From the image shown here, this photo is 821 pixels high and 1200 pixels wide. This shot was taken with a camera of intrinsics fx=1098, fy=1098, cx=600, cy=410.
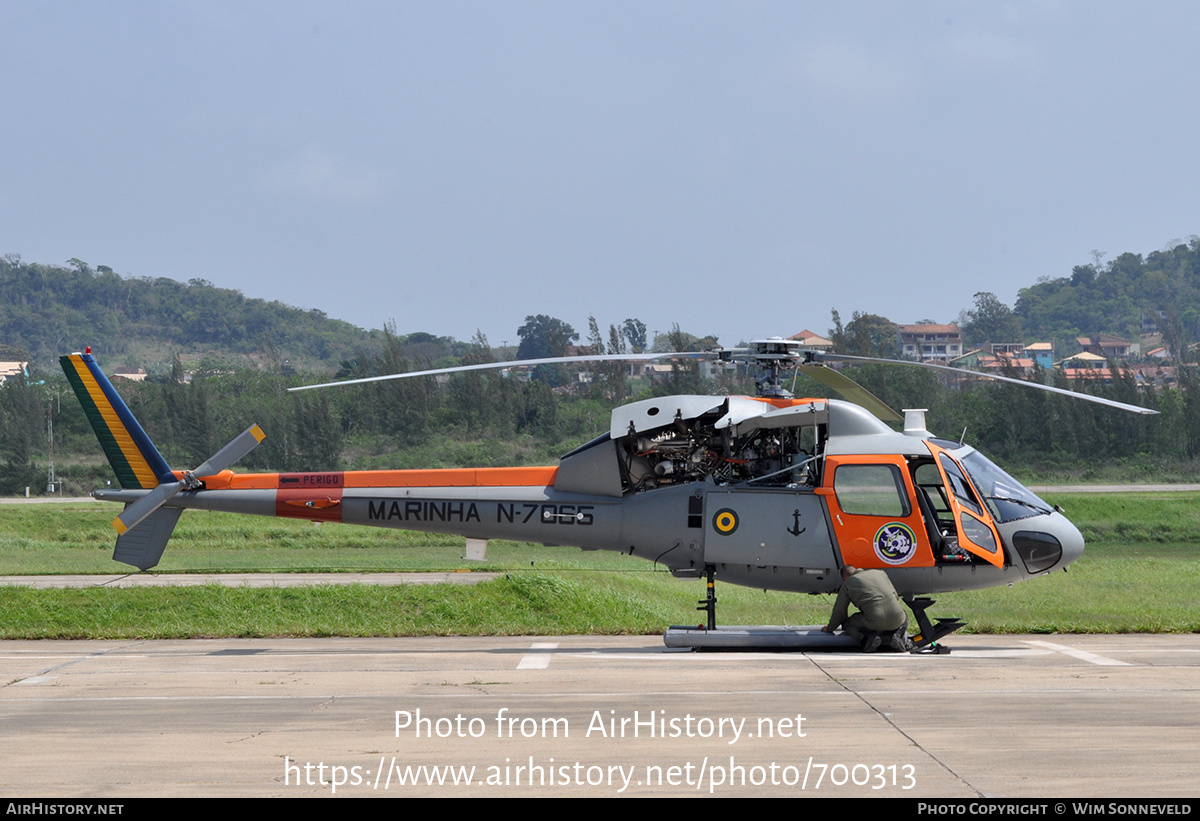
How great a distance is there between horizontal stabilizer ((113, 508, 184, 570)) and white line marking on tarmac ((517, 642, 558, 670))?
207 inches

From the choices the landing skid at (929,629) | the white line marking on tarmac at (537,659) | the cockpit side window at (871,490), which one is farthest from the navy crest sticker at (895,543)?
the white line marking on tarmac at (537,659)

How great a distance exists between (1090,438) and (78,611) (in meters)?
68.4

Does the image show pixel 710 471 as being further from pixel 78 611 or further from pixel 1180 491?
pixel 1180 491

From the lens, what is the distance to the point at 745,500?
14008mm

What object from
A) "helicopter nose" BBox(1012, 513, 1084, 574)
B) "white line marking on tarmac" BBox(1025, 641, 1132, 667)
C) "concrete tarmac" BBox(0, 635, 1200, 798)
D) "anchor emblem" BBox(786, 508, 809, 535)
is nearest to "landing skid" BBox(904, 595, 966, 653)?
"concrete tarmac" BBox(0, 635, 1200, 798)

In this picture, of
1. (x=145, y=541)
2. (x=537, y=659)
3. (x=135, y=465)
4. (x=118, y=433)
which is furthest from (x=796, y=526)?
(x=118, y=433)

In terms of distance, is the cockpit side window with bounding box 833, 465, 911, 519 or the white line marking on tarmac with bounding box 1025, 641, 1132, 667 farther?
the cockpit side window with bounding box 833, 465, 911, 519

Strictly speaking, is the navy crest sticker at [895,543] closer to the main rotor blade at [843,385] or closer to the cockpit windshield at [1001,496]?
the cockpit windshield at [1001,496]

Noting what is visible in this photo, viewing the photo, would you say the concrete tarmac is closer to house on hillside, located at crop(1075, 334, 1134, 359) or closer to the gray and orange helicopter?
the gray and orange helicopter

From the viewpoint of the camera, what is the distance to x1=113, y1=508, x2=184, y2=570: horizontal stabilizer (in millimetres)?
14961

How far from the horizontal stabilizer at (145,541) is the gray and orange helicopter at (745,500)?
2cm

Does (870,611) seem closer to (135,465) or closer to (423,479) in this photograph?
(423,479)

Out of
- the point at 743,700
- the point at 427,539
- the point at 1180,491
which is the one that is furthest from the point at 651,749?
the point at 1180,491

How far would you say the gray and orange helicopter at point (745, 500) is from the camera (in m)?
13.7
